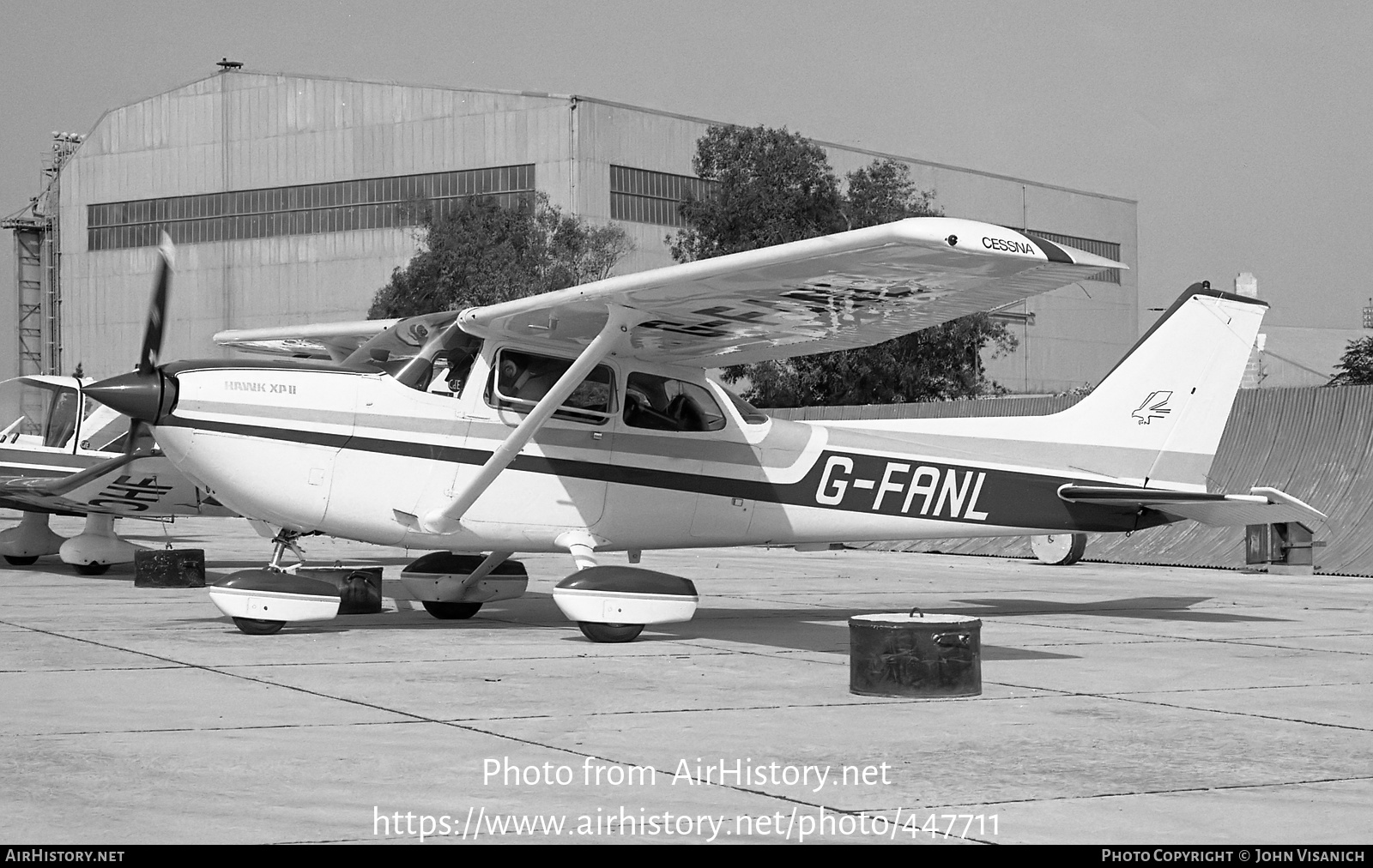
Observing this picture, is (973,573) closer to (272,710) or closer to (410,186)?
(272,710)

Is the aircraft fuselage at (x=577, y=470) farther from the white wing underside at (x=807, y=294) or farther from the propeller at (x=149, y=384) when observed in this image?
Answer: the white wing underside at (x=807, y=294)

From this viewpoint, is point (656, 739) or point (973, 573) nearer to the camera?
point (656, 739)

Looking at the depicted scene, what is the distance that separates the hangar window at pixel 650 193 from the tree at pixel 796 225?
604cm

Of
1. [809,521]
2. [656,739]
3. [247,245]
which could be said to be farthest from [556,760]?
[247,245]

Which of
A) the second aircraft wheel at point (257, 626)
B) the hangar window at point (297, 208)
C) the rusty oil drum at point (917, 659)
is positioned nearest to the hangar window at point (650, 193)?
the hangar window at point (297, 208)

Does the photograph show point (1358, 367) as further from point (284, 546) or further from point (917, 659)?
point (917, 659)

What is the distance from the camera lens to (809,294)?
399 inches

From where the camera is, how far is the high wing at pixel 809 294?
8.52 meters

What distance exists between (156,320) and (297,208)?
50.1m

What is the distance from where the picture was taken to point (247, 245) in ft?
196

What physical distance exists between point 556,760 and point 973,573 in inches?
578

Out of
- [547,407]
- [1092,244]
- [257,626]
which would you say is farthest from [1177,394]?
[1092,244]

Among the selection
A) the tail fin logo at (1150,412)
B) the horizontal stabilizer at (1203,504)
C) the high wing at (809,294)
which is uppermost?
the high wing at (809,294)

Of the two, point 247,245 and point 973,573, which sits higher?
point 247,245
